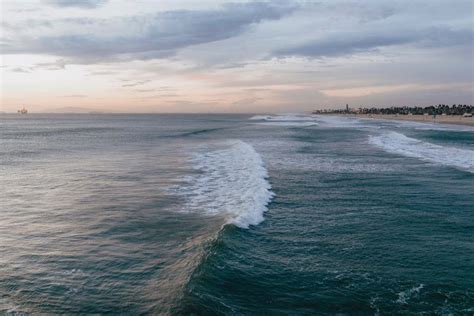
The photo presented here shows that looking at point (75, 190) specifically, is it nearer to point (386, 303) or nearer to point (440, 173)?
point (386, 303)

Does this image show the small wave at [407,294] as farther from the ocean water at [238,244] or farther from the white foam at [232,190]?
the white foam at [232,190]

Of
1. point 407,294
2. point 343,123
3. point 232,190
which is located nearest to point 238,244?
point 407,294

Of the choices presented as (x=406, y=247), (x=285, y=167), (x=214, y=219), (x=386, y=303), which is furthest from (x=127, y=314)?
(x=285, y=167)

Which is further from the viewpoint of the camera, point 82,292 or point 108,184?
point 108,184

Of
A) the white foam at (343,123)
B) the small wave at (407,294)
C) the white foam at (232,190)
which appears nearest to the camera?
the small wave at (407,294)

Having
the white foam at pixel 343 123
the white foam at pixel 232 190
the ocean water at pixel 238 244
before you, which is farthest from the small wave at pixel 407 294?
the white foam at pixel 343 123

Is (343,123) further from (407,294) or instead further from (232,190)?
(407,294)

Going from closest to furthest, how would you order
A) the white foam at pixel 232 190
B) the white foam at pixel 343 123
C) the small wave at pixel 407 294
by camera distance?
1. the small wave at pixel 407 294
2. the white foam at pixel 232 190
3. the white foam at pixel 343 123
